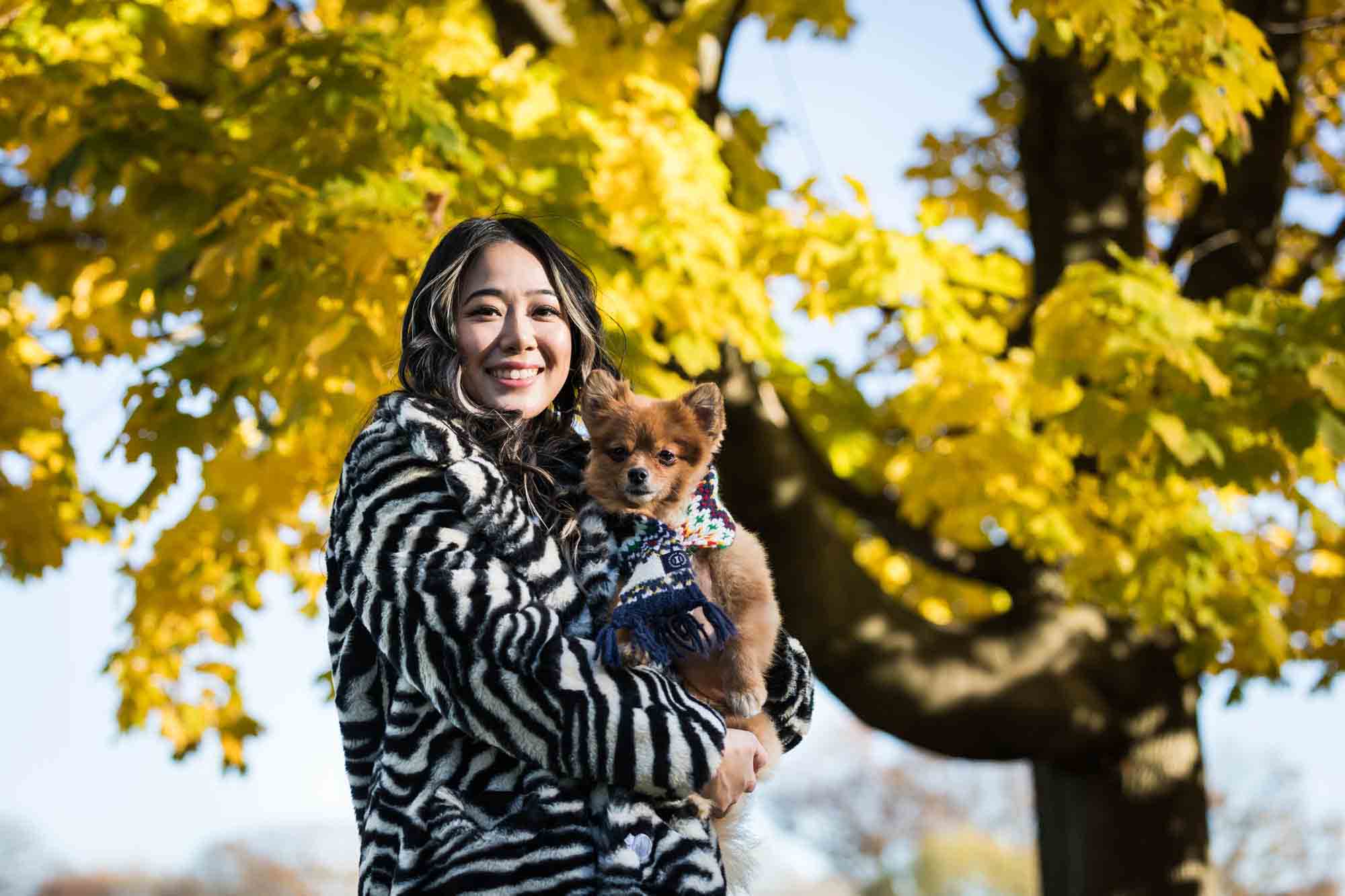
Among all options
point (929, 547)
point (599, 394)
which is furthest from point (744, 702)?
point (929, 547)

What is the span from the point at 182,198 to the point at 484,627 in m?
3.78

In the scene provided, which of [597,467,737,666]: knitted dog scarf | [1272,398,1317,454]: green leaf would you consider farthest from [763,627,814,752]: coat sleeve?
[1272,398,1317,454]: green leaf

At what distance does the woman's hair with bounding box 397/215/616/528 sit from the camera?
243 cm

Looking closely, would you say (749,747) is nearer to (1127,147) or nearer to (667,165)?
(667,165)

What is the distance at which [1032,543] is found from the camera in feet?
24.5

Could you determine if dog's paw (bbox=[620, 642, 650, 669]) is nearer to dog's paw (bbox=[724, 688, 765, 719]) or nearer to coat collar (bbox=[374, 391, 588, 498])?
dog's paw (bbox=[724, 688, 765, 719])

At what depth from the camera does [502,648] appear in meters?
2.05

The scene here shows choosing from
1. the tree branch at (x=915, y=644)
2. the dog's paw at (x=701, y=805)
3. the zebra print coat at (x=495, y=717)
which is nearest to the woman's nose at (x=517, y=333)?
the zebra print coat at (x=495, y=717)

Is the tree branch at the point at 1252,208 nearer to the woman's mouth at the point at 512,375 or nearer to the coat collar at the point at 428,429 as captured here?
the woman's mouth at the point at 512,375

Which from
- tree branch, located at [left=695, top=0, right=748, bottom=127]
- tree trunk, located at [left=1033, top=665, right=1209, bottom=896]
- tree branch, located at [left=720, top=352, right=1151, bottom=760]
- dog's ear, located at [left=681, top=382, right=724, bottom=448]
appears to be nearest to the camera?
dog's ear, located at [left=681, top=382, right=724, bottom=448]

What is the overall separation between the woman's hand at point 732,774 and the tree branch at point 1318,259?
7286 millimetres

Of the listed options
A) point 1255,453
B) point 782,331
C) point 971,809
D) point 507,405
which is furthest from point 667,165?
point 971,809

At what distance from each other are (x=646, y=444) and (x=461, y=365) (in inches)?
15.0

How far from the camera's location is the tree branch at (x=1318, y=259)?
27.6ft
